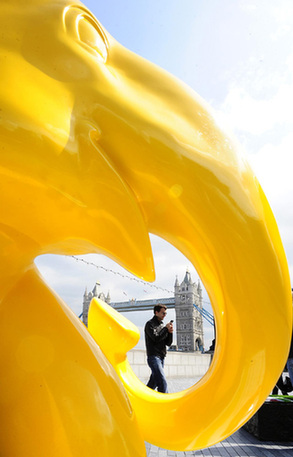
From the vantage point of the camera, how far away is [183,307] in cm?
4206

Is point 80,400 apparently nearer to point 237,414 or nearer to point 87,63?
point 237,414

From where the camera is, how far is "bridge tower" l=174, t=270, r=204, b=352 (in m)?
40.1

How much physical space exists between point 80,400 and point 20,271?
28cm

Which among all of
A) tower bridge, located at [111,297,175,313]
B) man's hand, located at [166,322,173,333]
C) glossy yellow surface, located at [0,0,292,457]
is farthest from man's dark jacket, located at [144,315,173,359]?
tower bridge, located at [111,297,175,313]

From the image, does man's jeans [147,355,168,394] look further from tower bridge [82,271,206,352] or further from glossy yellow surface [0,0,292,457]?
tower bridge [82,271,206,352]

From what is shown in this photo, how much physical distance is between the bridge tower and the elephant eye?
123 ft

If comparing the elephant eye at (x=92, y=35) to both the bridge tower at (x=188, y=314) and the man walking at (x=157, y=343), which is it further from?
the bridge tower at (x=188, y=314)

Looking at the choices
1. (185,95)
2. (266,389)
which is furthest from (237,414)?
(185,95)

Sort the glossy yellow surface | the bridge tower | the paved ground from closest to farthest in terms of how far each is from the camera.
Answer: the glossy yellow surface → the paved ground → the bridge tower

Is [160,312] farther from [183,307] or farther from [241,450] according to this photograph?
[183,307]

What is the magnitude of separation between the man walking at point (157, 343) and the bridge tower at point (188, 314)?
34680mm

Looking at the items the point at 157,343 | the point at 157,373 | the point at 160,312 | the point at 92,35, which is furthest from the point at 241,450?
the point at 92,35

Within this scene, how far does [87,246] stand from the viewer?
2.17ft

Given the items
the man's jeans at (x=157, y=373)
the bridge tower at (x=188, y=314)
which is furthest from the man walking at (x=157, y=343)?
the bridge tower at (x=188, y=314)
